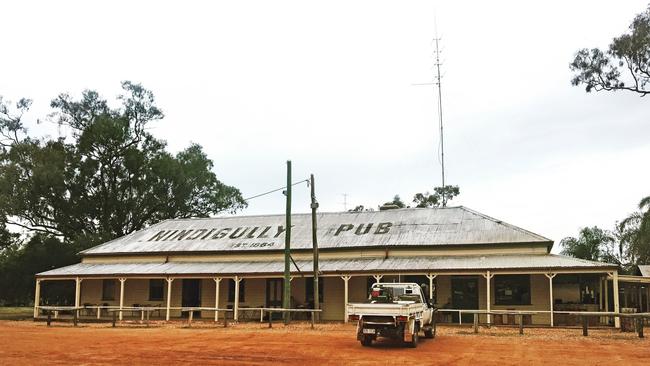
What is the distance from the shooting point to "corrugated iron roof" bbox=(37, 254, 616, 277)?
2464cm

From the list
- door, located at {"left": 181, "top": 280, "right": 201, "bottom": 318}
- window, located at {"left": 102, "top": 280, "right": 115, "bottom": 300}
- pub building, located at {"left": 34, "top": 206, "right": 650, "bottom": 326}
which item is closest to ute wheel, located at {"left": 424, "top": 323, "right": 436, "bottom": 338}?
pub building, located at {"left": 34, "top": 206, "right": 650, "bottom": 326}

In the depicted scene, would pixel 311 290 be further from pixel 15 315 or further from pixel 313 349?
pixel 15 315

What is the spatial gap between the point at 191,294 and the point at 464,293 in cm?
1317

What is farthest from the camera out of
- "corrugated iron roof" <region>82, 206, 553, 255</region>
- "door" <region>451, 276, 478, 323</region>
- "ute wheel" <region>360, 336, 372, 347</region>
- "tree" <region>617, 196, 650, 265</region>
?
"tree" <region>617, 196, 650, 265</region>

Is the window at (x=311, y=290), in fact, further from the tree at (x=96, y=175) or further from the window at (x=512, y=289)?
the tree at (x=96, y=175)

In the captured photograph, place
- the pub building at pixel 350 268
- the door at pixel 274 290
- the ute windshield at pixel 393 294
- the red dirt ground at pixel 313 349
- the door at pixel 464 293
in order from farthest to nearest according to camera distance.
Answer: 1. the door at pixel 274 290
2. the door at pixel 464 293
3. the pub building at pixel 350 268
4. the ute windshield at pixel 393 294
5. the red dirt ground at pixel 313 349

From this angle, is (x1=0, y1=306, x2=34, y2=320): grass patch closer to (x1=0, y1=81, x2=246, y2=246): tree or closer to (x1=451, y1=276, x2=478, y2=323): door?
(x1=0, y1=81, x2=246, y2=246): tree

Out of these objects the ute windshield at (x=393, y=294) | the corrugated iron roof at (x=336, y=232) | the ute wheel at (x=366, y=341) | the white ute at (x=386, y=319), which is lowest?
the ute wheel at (x=366, y=341)

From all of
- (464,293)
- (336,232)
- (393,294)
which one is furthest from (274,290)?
(393,294)

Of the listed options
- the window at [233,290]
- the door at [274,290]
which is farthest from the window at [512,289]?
the window at [233,290]

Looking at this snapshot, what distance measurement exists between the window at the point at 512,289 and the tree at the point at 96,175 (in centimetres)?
2756

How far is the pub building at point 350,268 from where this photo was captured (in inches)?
1011

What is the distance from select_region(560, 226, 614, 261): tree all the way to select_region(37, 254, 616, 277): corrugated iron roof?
29.9m

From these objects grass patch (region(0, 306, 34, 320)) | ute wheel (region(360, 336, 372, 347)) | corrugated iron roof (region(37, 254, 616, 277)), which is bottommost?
grass patch (region(0, 306, 34, 320))
